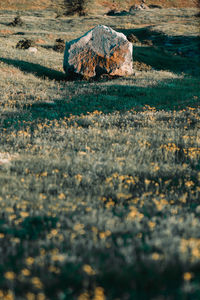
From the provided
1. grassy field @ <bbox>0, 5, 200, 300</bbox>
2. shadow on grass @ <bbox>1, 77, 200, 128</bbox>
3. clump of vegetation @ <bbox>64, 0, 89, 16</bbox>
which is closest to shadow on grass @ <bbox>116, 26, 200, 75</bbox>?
shadow on grass @ <bbox>1, 77, 200, 128</bbox>

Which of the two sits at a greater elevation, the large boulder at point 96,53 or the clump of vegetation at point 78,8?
the clump of vegetation at point 78,8

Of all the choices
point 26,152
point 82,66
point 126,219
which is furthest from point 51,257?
point 82,66

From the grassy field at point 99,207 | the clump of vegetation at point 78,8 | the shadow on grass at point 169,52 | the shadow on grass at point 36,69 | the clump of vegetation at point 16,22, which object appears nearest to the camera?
the grassy field at point 99,207

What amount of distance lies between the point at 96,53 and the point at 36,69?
16.4 ft

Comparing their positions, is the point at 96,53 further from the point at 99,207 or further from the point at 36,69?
the point at 99,207

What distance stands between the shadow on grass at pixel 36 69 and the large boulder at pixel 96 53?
4.37 feet

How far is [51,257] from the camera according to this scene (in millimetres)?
3102

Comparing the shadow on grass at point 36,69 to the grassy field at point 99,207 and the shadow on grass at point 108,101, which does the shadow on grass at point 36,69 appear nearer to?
the shadow on grass at point 108,101

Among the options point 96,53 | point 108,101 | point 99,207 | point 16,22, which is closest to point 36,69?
point 96,53

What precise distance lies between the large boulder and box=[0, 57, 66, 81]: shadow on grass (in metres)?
1.33

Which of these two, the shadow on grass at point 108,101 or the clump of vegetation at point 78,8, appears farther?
the clump of vegetation at point 78,8

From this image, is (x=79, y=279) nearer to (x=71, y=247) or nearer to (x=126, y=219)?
(x=71, y=247)

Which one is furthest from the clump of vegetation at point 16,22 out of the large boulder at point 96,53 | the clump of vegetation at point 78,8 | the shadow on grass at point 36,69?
the large boulder at point 96,53

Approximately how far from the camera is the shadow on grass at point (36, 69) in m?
20.6
